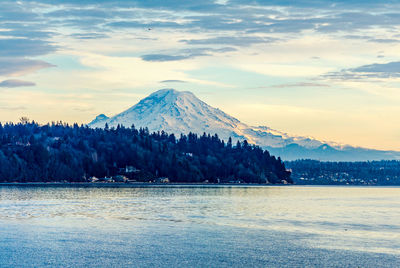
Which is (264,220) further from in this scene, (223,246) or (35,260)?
(35,260)

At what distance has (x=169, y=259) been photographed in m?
62.0

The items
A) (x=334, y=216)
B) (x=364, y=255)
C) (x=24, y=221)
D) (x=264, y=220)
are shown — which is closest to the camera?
(x=364, y=255)

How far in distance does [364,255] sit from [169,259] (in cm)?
2247

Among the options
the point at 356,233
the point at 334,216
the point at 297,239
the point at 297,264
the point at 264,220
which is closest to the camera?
the point at 297,264

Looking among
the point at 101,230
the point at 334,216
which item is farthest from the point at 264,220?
the point at 101,230

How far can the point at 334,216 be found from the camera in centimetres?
11294

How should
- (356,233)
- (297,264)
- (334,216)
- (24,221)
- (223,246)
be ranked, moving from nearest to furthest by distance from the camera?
(297,264) < (223,246) < (356,233) < (24,221) < (334,216)

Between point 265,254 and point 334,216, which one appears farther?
point 334,216

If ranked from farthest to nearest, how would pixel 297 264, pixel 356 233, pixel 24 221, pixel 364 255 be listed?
pixel 24 221, pixel 356 233, pixel 364 255, pixel 297 264

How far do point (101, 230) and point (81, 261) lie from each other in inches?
930

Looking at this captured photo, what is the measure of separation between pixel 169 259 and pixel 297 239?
21.8 m

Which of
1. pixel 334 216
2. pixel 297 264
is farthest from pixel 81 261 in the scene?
pixel 334 216

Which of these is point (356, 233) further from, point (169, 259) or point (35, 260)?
point (35, 260)

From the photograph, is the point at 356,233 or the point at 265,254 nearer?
the point at 265,254
